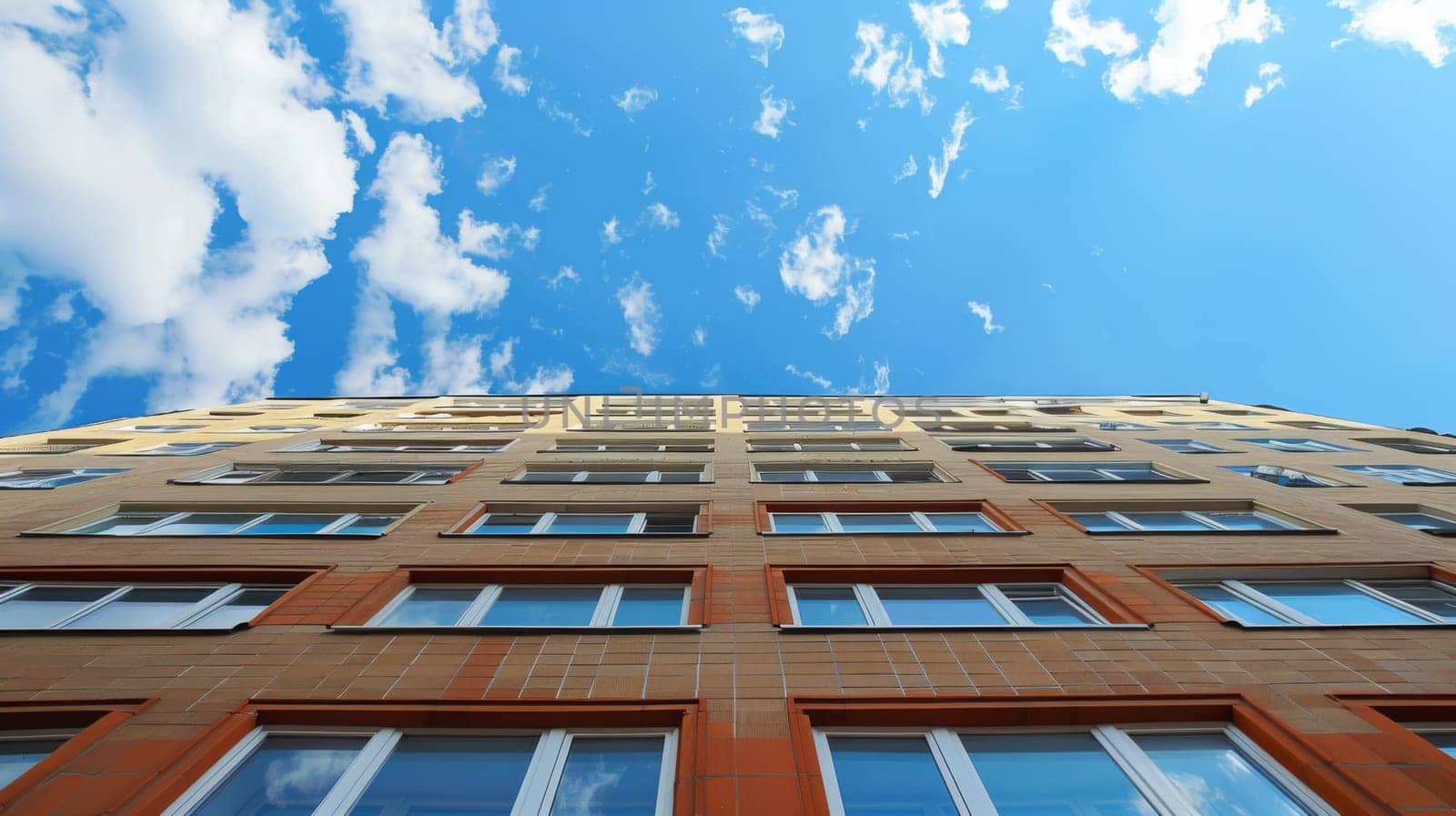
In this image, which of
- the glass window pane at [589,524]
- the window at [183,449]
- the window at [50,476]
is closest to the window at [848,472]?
the glass window pane at [589,524]

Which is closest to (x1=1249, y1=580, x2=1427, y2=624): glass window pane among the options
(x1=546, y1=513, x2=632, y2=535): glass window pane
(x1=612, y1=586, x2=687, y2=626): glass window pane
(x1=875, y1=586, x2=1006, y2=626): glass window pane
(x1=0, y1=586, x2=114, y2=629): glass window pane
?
(x1=875, y1=586, x2=1006, y2=626): glass window pane

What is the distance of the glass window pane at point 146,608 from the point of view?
30.6 feet

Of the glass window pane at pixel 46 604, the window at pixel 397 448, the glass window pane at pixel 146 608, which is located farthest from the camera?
the window at pixel 397 448

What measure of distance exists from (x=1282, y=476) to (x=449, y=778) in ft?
68.1

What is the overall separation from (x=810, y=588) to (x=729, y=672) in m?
3.18

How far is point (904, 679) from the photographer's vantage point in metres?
7.52

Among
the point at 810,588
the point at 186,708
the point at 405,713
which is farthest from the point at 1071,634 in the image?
the point at 186,708

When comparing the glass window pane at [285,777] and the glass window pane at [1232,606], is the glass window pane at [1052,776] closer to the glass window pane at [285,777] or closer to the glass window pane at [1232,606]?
the glass window pane at [1232,606]

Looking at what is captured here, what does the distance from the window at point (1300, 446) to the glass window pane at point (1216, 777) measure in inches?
730

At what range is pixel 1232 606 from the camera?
10.0m

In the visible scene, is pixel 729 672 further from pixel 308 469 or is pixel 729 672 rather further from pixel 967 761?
pixel 308 469

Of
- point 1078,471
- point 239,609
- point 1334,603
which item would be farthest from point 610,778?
point 1078,471

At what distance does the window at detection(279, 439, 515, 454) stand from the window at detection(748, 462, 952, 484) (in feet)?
29.5

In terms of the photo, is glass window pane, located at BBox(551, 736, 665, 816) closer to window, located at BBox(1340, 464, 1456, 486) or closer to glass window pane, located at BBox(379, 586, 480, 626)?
glass window pane, located at BBox(379, 586, 480, 626)
